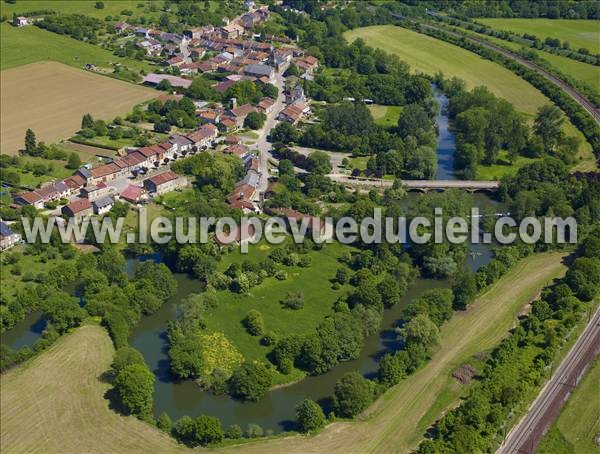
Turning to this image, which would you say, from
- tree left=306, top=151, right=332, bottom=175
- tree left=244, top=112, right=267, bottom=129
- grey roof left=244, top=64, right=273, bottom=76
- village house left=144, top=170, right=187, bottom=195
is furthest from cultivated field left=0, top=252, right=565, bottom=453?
grey roof left=244, top=64, right=273, bottom=76

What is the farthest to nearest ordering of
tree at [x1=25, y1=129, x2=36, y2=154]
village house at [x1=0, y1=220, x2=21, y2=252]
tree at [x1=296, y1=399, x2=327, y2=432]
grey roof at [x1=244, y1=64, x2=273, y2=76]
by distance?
grey roof at [x1=244, y1=64, x2=273, y2=76]
tree at [x1=25, y1=129, x2=36, y2=154]
village house at [x1=0, y1=220, x2=21, y2=252]
tree at [x1=296, y1=399, x2=327, y2=432]

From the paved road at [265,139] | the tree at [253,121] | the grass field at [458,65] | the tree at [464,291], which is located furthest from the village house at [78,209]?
the grass field at [458,65]

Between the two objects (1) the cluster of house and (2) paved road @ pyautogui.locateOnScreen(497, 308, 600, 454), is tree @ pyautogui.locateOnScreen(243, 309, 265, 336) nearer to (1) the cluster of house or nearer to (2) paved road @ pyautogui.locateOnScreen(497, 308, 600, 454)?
(2) paved road @ pyautogui.locateOnScreen(497, 308, 600, 454)

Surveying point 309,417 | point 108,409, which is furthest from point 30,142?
point 309,417

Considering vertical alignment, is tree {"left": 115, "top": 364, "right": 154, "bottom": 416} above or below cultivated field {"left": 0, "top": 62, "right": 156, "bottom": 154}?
below

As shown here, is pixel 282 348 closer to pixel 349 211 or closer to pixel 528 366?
pixel 528 366

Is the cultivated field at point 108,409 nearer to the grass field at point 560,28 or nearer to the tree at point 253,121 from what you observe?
the tree at point 253,121
